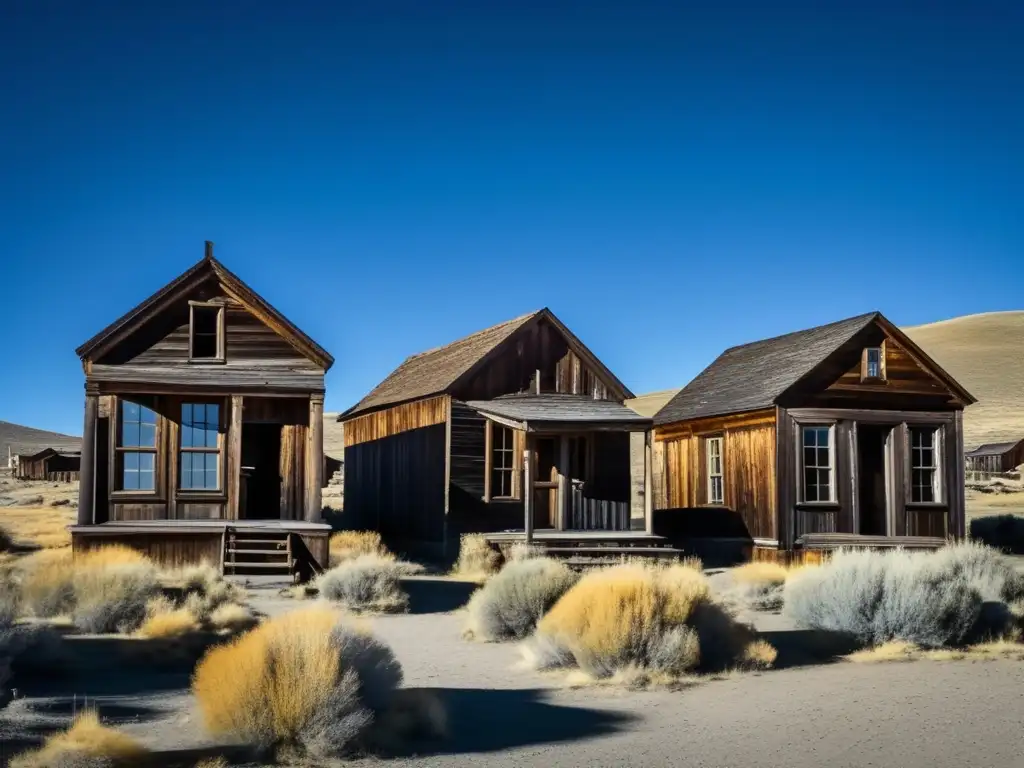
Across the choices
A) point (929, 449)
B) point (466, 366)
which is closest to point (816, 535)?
point (929, 449)

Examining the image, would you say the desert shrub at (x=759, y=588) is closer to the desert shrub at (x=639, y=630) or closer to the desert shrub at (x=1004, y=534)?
the desert shrub at (x=639, y=630)

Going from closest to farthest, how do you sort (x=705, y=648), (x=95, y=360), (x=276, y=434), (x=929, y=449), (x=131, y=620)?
(x=705, y=648) < (x=131, y=620) < (x=95, y=360) < (x=929, y=449) < (x=276, y=434)

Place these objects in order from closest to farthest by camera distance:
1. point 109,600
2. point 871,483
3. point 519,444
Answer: point 109,600 < point 519,444 < point 871,483

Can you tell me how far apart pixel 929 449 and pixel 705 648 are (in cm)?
1298

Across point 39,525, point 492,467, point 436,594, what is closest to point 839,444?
point 492,467

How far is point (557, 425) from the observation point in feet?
67.5

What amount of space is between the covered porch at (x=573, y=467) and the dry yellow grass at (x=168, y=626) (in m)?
8.78

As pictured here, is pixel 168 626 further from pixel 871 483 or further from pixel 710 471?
pixel 871 483

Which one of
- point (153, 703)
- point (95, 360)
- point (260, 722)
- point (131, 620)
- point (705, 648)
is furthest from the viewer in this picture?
point (95, 360)

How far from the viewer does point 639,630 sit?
10641 millimetres

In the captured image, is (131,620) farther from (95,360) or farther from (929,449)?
(929,449)

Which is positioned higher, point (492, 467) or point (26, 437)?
point (26, 437)

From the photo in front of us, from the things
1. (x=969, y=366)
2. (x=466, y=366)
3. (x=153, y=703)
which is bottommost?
(x=153, y=703)

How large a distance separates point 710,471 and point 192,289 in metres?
11.3
